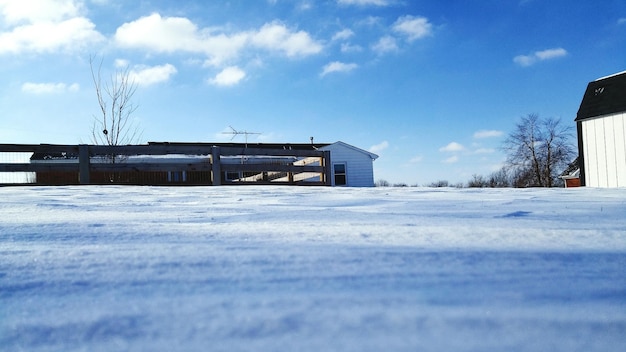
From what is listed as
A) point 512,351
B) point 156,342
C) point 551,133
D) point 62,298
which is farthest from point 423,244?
point 551,133

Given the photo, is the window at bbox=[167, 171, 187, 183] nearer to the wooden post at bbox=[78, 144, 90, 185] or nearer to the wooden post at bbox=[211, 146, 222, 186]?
the wooden post at bbox=[211, 146, 222, 186]

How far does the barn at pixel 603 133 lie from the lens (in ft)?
41.4

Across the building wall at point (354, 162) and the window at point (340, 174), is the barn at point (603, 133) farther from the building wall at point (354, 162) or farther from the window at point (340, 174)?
the window at point (340, 174)

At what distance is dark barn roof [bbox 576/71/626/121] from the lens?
42.2ft

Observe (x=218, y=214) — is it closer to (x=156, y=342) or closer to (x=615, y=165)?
(x=156, y=342)

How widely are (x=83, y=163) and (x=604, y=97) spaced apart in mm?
16117

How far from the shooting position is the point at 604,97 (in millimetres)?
13484

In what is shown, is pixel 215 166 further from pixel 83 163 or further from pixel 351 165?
pixel 351 165

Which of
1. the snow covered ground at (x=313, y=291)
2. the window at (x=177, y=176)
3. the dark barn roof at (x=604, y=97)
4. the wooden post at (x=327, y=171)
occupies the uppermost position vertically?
the dark barn roof at (x=604, y=97)

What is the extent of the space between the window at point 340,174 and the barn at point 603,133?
11.3m

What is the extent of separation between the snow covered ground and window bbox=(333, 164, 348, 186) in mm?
20468

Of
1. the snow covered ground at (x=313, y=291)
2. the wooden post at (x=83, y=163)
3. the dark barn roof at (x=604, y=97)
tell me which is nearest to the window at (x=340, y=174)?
the dark barn roof at (x=604, y=97)

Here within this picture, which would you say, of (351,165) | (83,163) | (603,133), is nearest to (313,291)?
(83,163)

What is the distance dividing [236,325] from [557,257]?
0.87 meters
